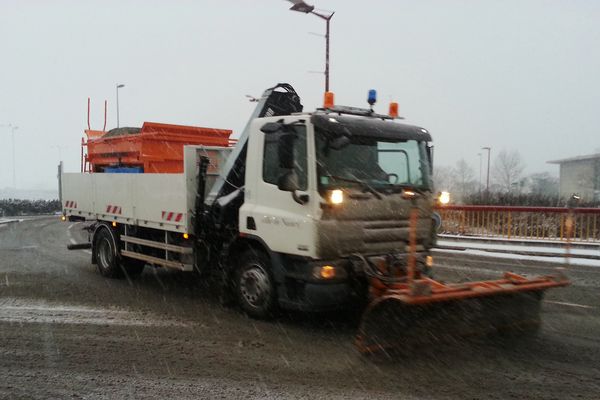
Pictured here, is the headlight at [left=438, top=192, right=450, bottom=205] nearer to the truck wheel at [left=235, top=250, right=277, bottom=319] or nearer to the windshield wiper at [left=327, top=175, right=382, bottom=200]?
the windshield wiper at [left=327, top=175, right=382, bottom=200]

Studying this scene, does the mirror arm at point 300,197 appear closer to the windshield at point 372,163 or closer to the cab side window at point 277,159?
the cab side window at point 277,159

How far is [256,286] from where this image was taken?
6.93m

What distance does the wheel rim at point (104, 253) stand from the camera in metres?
10.3

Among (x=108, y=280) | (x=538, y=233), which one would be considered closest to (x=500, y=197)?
(x=538, y=233)

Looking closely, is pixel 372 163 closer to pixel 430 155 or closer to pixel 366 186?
pixel 366 186

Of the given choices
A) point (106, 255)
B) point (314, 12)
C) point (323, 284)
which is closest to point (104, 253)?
point (106, 255)

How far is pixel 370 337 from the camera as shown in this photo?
5.43m

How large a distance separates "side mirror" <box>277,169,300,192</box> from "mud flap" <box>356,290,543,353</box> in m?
1.64

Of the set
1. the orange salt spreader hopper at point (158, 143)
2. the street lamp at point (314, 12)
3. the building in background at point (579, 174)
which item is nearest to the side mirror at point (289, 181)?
the orange salt spreader hopper at point (158, 143)

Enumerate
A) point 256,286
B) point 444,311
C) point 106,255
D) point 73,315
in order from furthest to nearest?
1. point 106,255
2. point 73,315
3. point 256,286
4. point 444,311

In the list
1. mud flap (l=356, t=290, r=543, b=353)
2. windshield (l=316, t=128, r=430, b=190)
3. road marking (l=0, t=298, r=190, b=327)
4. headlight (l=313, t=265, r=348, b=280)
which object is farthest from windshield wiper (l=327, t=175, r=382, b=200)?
road marking (l=0, t=298, r=190, b=327)

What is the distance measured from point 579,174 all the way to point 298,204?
64.5 meters

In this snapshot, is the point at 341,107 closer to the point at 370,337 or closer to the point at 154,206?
the point at 370,337

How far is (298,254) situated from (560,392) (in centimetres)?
290
